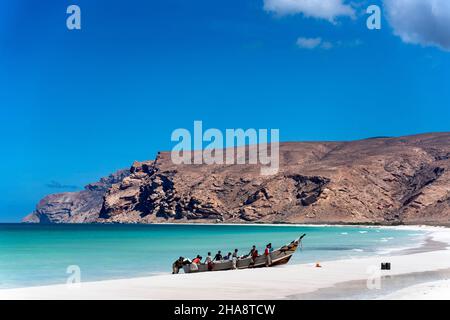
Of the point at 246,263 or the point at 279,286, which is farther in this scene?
the point at 246,263

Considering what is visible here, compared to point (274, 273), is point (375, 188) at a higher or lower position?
higher

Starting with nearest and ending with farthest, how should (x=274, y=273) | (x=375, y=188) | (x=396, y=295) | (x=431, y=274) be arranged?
(x=396, y=295) → (x=431, y=274) → (x=274, y=273) → (x=375, y=188)

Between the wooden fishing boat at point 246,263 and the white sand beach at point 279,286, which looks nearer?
the white sand beach at point 279,286

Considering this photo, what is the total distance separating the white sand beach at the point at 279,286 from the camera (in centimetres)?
2039

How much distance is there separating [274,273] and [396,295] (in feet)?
33.3

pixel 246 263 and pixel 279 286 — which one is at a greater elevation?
pixel 246 263

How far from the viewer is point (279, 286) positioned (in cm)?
2352

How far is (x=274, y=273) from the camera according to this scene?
29.3m

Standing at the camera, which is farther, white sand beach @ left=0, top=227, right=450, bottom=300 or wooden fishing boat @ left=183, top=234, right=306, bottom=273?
wooden fishing boat @ left=183, top=234, right=306, bottom=273

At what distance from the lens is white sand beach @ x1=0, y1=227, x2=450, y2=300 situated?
20.4 metres
